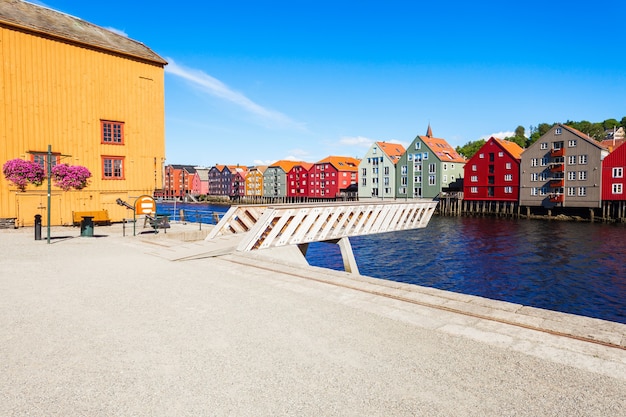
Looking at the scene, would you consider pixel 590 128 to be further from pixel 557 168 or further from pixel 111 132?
pixel 111 132

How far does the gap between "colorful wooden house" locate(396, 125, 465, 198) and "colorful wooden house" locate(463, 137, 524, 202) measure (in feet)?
24.0

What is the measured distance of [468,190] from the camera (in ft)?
255

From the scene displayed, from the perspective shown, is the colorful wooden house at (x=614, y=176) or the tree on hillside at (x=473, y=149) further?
the tree on hillside at (x=473, y=149)

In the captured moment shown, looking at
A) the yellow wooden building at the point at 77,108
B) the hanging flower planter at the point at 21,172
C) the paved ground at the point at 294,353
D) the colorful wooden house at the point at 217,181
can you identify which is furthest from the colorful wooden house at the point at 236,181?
the paved ground at the point at 294,353

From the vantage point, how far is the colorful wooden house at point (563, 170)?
2397 inches

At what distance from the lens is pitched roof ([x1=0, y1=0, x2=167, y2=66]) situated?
1038 inches

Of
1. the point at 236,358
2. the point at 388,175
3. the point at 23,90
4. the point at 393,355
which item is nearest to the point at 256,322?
the point at 236,358

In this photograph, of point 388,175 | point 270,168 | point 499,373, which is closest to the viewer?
point 499,373

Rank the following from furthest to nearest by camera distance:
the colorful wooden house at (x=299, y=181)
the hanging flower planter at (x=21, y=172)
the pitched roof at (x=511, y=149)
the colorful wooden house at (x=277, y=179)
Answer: the colorful wooden house at (x=277, y=179) → the colorful wooden house at (x=299, y=181) → the pitched roof at (x=511, y=149) → the hanging flower planter at (x=21, y=172)

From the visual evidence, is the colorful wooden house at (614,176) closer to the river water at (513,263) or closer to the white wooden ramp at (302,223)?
the river water at (513,263)

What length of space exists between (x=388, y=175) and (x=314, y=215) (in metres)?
78.2

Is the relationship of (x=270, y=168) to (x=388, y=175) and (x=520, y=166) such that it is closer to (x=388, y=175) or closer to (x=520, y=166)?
(x=388, y=175)

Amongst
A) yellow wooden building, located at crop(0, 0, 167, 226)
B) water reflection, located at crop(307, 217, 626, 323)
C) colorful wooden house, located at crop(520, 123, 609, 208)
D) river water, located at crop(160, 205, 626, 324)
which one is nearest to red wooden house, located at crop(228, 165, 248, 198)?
colorful wooden house, located at crop(520, 123, 609, 208)

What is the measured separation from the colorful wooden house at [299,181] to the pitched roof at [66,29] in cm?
7985
